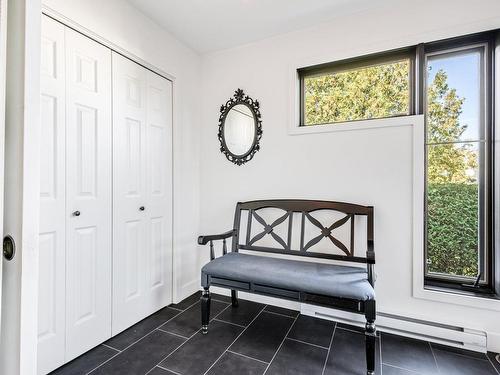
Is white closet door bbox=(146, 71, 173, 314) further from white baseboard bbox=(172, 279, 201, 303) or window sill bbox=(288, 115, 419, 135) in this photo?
window sill bbox=(288, 115, 419, 135)

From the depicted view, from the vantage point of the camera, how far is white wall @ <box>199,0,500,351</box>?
1.96 m

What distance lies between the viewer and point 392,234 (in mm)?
2094

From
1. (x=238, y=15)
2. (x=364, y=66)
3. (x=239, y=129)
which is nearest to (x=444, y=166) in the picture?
(x=364, y=66)

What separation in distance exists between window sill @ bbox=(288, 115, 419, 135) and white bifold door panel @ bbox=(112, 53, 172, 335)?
46.2 inches

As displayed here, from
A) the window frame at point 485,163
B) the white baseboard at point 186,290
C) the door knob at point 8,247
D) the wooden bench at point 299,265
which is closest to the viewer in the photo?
the door knob at point 8,247

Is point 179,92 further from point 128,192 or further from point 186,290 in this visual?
point 186,290

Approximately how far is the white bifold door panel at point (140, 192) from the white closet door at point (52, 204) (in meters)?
0.37

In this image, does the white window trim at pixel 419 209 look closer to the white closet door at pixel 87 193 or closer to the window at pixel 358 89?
the window at pixel 358 89

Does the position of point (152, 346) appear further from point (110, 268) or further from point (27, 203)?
point (27, 203)

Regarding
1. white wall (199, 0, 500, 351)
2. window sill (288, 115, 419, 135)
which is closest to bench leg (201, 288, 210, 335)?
white wall (199, 0, 500, 351)

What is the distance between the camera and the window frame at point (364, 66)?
7.01 ft

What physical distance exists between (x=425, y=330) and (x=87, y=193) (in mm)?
2511

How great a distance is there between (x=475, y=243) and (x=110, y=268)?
8.69ft

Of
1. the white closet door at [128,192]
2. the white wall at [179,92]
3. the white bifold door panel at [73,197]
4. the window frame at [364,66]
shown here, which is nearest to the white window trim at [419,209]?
the window frame at [364,66]
